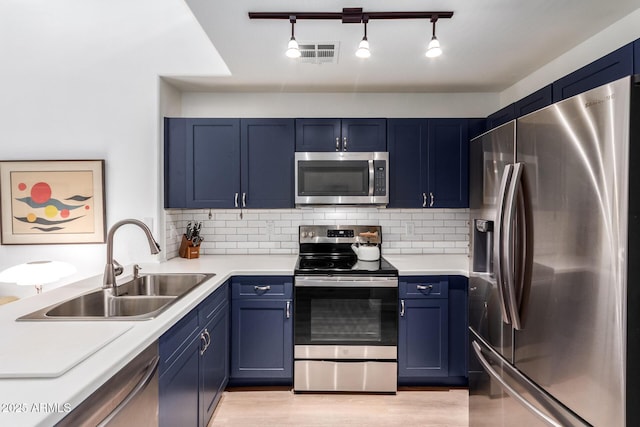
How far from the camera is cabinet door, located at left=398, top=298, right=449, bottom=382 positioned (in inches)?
98.7

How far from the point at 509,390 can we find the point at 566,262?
654mm

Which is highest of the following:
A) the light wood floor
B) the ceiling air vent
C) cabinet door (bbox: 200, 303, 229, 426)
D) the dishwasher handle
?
the ceiling air vent

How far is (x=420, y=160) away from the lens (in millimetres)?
2848

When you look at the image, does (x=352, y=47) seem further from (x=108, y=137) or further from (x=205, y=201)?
(x=108, y=137)

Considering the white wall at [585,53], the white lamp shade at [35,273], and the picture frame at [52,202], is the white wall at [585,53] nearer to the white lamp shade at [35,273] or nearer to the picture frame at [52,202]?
the picture frame at [52,202]

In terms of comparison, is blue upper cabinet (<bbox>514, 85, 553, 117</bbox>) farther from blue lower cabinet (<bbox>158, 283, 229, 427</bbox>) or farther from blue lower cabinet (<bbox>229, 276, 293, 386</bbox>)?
blue lower cabinet (<bbox>158, 283, 229, 427</bbox>)

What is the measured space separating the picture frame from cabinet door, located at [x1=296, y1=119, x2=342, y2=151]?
155 cm

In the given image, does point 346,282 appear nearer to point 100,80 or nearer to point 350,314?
point 350,314

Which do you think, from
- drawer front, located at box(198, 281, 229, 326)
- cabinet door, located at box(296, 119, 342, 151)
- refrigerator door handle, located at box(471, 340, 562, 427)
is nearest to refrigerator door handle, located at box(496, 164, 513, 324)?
refrigerator door handle, located at box(471, 340, 562, 427)

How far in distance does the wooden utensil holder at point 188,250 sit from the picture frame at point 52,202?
59 cm

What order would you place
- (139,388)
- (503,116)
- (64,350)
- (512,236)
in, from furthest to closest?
(503,116) → (512,236) → (139,388) → (64,350)

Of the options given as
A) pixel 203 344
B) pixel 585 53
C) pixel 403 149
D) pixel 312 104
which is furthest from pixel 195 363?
pixel 585 53

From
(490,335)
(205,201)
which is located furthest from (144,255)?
(490,335)

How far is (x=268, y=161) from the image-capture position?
2846 mm
